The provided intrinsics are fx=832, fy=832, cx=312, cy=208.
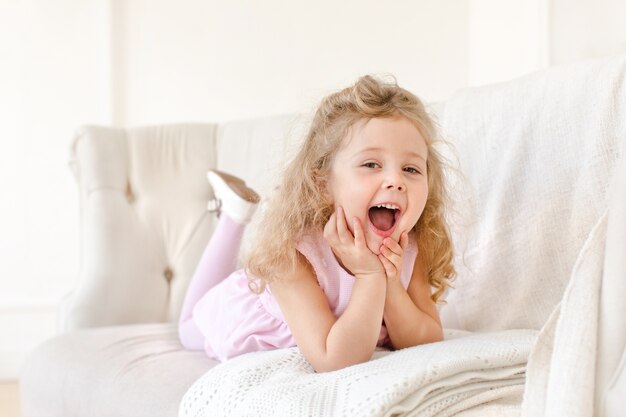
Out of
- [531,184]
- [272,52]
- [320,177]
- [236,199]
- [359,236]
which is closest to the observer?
[359,236]

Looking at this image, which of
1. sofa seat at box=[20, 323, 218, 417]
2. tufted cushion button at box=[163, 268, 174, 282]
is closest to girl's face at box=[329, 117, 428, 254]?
sofa seat at box=[20, 323, 218, 417]

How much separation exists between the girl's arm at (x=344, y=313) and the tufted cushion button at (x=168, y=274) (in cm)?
91

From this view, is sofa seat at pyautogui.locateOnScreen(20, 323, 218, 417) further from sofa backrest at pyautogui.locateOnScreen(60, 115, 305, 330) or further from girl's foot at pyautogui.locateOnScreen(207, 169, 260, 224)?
girl's foot at pyautogui.locateOnScreen(207, 169, 260, 224)

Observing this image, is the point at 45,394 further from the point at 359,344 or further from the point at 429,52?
the point at 429,52

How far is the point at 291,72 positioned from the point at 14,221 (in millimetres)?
1294

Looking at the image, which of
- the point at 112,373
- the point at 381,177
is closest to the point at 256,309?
the point at 112,373

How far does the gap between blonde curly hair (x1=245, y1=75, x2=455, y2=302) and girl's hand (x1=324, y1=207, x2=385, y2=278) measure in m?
0.07

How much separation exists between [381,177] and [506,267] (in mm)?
402

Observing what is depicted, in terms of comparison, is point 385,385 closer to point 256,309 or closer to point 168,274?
point 256,309

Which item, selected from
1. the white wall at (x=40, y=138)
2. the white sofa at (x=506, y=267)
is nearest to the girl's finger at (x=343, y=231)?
the white sofa at (x=506, y=267)

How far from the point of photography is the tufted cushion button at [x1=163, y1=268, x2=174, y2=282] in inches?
85.7

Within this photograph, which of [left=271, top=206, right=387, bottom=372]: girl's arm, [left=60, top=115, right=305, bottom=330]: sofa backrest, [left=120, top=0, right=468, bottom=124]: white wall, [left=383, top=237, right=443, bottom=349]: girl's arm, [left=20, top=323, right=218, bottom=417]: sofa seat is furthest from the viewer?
[left=120, top=0, right=468, bottom=124]: white wall

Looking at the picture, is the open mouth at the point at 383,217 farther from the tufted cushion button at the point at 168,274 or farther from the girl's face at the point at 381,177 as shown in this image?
the tufted cushion button at the point at 168,274

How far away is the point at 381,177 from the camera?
126cm
